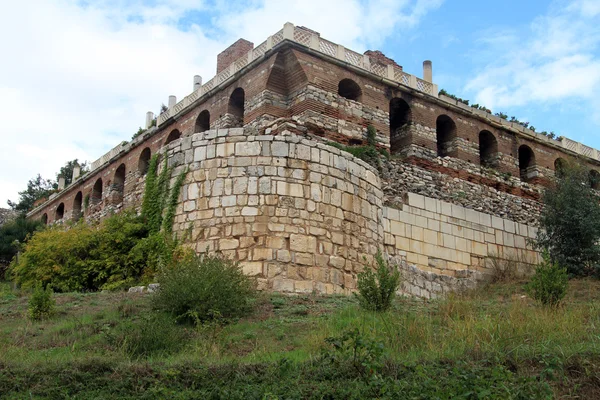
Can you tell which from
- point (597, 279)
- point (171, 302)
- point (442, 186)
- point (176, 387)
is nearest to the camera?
point (176, 387)

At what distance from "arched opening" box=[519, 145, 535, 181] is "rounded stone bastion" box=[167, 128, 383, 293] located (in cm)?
1190

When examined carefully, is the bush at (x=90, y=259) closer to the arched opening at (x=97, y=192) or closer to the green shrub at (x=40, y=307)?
the green shrub at (x=40, y=307)

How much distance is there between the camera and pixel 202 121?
2272cm

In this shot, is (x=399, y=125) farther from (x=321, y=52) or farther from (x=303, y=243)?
(x=303, y=243)

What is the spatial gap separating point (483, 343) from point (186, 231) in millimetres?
7290

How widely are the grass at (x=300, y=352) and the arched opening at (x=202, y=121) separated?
466 inches

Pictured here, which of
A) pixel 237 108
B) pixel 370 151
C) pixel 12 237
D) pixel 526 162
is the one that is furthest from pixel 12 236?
pixel 526 162

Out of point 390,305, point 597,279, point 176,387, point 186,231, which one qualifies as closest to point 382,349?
point 176,387

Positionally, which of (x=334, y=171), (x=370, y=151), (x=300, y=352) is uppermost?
(x=370, y=151)

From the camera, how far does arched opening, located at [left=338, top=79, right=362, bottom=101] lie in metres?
19.6

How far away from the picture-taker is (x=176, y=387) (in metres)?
6.89

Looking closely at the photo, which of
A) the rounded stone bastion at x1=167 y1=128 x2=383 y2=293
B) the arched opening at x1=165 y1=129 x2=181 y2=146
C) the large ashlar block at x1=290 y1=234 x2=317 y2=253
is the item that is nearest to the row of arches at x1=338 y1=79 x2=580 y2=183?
the rounded stone bastion at x1=167 y1=128 x2=383 y2=293

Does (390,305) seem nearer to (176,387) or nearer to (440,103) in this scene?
(176,387)

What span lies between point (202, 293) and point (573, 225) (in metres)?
11.9
